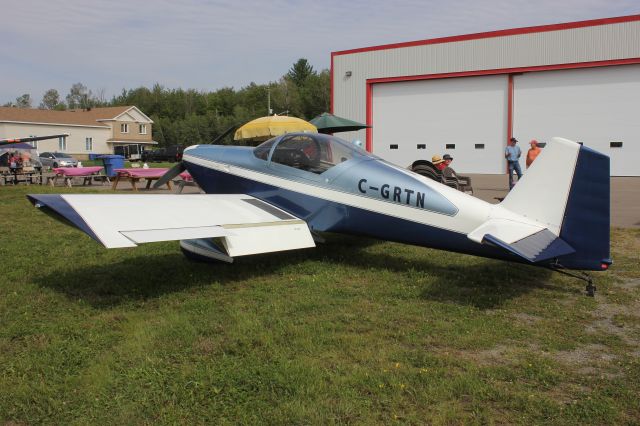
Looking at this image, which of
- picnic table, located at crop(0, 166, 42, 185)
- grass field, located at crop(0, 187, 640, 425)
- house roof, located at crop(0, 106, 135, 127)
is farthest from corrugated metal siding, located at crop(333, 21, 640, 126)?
house roof, located at crop(0, 106, 135, 127)

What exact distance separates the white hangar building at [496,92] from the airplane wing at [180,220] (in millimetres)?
20953

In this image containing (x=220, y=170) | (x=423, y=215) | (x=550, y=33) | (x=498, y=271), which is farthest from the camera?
(x=550, y=33)

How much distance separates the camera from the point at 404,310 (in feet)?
15.8

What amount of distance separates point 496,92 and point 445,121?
9.18ft

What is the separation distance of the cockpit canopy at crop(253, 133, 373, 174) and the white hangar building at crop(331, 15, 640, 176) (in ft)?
66.1

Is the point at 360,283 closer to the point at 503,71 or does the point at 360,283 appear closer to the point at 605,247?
the point at 605,247

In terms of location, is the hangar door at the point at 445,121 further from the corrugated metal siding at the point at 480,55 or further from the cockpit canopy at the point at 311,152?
the cockpit canopy at the point at 311,152

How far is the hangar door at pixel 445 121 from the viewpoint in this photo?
25125 millimetres

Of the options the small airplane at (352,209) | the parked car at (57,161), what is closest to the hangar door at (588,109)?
the small airplane at (352,209)

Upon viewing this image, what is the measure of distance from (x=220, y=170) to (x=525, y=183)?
429 centimetres

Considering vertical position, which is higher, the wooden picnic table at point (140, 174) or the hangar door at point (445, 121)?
the hangar door at point (445, 121)

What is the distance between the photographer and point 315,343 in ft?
13.2

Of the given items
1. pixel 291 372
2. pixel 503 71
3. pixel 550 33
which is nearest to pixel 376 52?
pixel 503 71

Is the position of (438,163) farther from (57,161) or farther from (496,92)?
(57,161)
